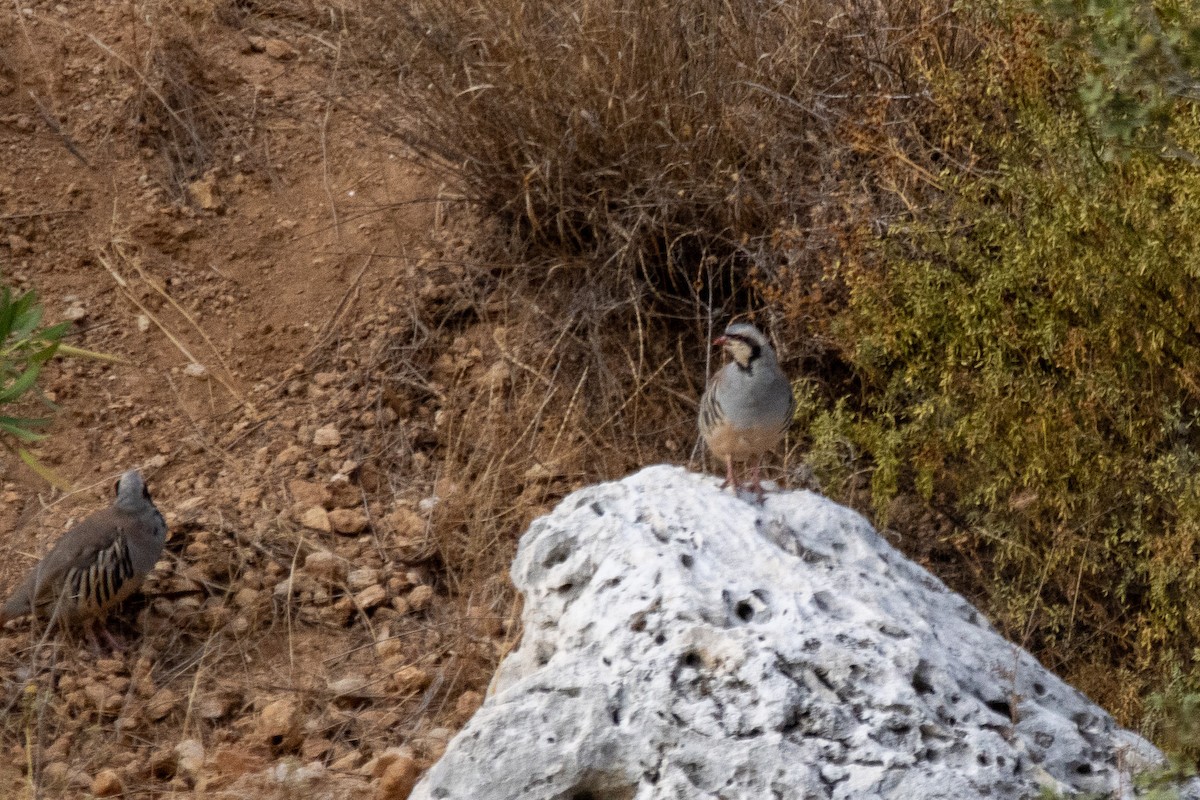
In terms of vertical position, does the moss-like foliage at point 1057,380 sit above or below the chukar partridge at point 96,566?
above

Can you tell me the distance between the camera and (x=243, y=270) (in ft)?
22.2

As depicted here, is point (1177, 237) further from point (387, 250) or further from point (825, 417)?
point (387, 250)

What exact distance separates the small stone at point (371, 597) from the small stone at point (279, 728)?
0.73m

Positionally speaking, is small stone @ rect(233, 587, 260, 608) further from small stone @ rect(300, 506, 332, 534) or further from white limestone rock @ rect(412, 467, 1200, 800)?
white limestone rock @ rect(412, 467, 1200, 800)

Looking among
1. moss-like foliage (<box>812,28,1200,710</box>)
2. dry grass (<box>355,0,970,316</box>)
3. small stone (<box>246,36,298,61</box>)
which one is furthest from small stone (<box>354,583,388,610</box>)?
small stone (<box>246,36,298,61</box>)

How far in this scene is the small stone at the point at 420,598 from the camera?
5.43 meters

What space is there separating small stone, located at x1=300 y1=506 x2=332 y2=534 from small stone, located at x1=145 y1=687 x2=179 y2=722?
3.26 feet

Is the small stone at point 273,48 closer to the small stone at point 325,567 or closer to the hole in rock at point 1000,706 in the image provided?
the small stone at point 325,567

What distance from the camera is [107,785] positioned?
4.38 m

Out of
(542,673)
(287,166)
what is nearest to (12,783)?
(542,673)

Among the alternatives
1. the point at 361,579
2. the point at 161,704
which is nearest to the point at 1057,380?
the point at 361,579

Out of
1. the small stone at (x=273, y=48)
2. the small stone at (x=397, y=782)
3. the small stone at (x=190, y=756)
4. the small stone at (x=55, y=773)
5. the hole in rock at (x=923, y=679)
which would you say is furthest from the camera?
the small stone at (x=273, y=48)

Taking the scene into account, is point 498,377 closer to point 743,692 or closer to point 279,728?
point 279,728

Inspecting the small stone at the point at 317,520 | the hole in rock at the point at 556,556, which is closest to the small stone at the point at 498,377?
the small stone at the point at 317,520
